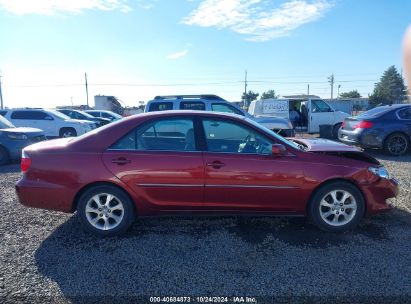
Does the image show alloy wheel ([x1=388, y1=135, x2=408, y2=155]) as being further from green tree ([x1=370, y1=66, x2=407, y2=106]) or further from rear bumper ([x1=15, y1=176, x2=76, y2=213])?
green tree ([x1=370, y1=66, x2=407, y2=106])

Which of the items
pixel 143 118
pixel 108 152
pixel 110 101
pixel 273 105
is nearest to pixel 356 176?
pixel 143 118

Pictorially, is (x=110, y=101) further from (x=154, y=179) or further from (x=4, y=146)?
(x=154, y=179)

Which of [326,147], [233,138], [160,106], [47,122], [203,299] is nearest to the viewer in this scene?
[203,299]

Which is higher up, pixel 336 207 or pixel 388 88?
pixel 388 88

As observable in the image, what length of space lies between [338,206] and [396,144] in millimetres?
6698

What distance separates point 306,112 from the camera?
1510 centimetres

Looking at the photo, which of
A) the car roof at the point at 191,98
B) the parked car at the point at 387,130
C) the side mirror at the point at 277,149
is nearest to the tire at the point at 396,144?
the parked car at the point at 387,130

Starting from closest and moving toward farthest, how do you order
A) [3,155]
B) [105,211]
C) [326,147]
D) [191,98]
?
[105,211], [326,147], [3,155], [191,98]

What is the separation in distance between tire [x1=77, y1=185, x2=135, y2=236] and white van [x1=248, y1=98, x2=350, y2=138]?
1080 centimetres

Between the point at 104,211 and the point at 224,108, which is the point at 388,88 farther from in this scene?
the point at 104,211

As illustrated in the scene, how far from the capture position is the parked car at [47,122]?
46.4ft

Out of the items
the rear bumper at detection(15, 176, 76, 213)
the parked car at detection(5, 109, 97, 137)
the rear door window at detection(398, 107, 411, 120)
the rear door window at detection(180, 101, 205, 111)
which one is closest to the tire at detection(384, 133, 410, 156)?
the rear door window at detection(398, 107, 411, 120)

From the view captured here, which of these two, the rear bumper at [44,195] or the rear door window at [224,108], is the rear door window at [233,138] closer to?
the rear bumper at [44,195]

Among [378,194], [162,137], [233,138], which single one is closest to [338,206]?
[378,194]
